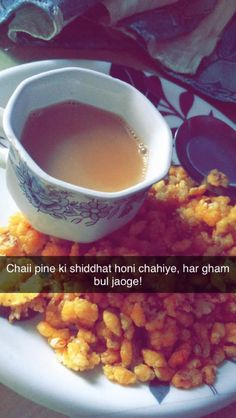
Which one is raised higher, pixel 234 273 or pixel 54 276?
pixel 54 276

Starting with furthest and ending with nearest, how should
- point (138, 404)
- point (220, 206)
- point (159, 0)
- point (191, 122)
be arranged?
point (159, 0)
point (191, 122)
point (220, 206)
point (138, 404)

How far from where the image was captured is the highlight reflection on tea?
0.70m

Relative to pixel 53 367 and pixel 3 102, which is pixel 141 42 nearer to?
pixel 3 102

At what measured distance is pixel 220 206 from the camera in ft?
2.53

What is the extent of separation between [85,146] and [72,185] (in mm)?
122

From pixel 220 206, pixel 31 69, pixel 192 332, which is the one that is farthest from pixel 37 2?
pixel 192 332

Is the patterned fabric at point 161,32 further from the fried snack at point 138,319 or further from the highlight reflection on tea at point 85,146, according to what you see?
the fried snack at point 138,319

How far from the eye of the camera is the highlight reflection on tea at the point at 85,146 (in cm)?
70

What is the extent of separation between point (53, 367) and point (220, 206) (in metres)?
0.29

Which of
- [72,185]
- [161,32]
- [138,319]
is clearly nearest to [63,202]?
[72,185]

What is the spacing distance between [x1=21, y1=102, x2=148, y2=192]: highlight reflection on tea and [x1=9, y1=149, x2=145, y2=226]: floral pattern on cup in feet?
0.12

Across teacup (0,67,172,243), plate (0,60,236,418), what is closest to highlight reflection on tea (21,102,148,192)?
teacup (0,67,172,243)

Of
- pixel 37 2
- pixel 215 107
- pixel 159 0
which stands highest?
pixel 37 2
